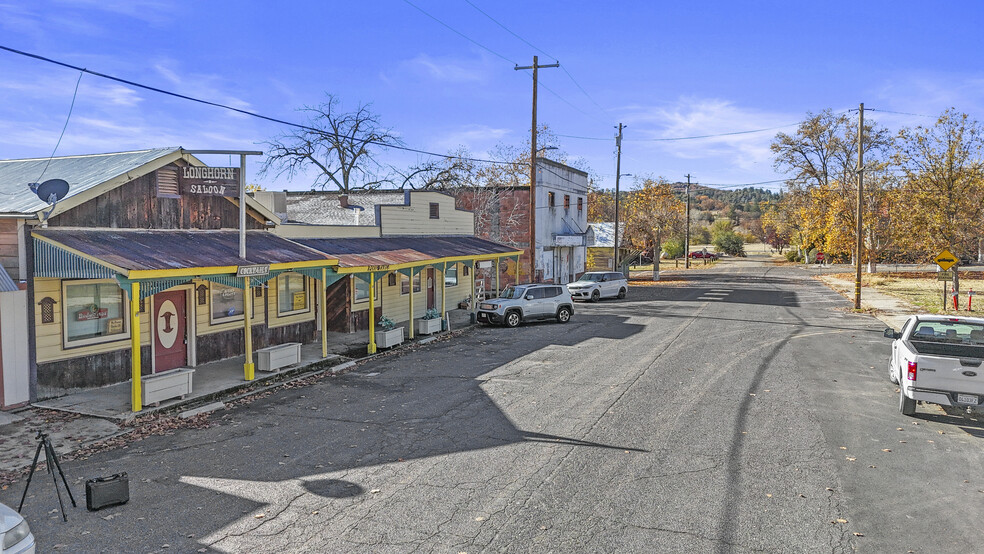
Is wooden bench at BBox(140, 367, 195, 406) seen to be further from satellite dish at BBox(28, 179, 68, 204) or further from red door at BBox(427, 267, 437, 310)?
red door at BBox(427, 267, 437, 310)

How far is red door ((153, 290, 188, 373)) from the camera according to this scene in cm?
1502

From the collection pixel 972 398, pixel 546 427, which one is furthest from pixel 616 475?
pixel 972 398

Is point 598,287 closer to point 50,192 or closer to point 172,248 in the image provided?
point 172,248

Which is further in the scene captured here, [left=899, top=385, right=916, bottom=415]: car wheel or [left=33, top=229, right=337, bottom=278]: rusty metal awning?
[left=33, top=229, right=337, bottom=278]: rusty metal awning

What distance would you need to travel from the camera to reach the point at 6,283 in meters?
11.5

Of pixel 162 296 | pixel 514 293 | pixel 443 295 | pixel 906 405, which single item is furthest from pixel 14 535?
pixel 514 293

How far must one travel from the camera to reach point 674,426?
11234 millimetres

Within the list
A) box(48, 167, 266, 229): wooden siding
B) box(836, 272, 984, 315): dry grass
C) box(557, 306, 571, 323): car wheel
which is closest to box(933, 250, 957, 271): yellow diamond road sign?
box(836, 272, 984, 315): dry grass

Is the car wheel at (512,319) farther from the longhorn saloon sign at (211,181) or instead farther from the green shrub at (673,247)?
the green shrub at (673,247)

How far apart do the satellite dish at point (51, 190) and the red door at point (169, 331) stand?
3.23 meters

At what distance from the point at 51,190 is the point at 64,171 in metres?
4.02

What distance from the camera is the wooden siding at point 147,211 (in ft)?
43.5

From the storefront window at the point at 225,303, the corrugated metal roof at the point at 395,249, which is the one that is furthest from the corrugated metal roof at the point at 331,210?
the storefront window at the point at 225,303

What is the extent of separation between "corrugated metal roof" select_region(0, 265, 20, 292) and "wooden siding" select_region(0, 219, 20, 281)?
0.39 meters
